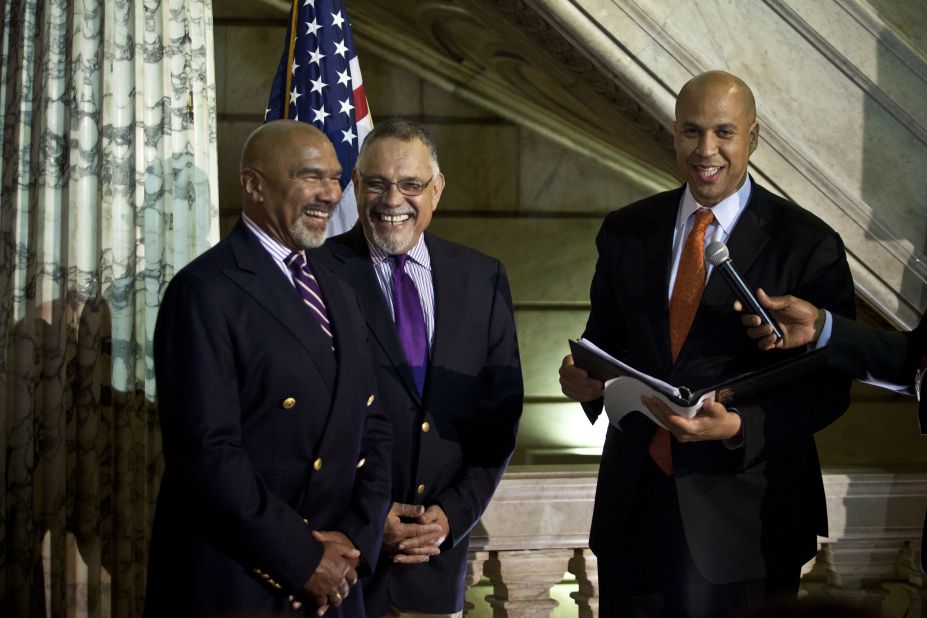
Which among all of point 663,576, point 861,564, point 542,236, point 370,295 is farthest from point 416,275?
point 542,236

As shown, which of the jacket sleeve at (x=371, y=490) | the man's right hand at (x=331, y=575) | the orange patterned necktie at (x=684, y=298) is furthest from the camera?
the orange patterned necktie at (x=684, y=298)

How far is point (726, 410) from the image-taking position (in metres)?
3.16

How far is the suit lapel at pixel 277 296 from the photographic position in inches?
120

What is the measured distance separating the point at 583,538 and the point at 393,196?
150 centimetres

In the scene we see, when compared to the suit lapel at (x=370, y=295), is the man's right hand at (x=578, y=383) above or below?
below

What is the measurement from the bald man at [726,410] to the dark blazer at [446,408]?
0.95ft

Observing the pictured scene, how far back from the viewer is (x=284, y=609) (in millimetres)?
3025

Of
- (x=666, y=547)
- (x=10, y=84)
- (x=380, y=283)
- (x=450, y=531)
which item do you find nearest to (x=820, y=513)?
(x=666, y=547)

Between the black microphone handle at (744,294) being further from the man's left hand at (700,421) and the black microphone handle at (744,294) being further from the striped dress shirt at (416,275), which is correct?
the striped dress shirt at (416,275)

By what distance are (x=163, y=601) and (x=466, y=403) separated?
1005 mm

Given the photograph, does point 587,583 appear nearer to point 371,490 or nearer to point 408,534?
point 408,534

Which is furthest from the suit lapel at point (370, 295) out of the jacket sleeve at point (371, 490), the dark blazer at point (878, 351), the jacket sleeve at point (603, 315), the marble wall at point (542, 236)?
the marble wall at point (542, 236)

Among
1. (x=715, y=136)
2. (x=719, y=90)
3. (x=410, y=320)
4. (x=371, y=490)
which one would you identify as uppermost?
(x=719, y=90)

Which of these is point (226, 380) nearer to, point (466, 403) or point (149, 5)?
point (466, 403)
